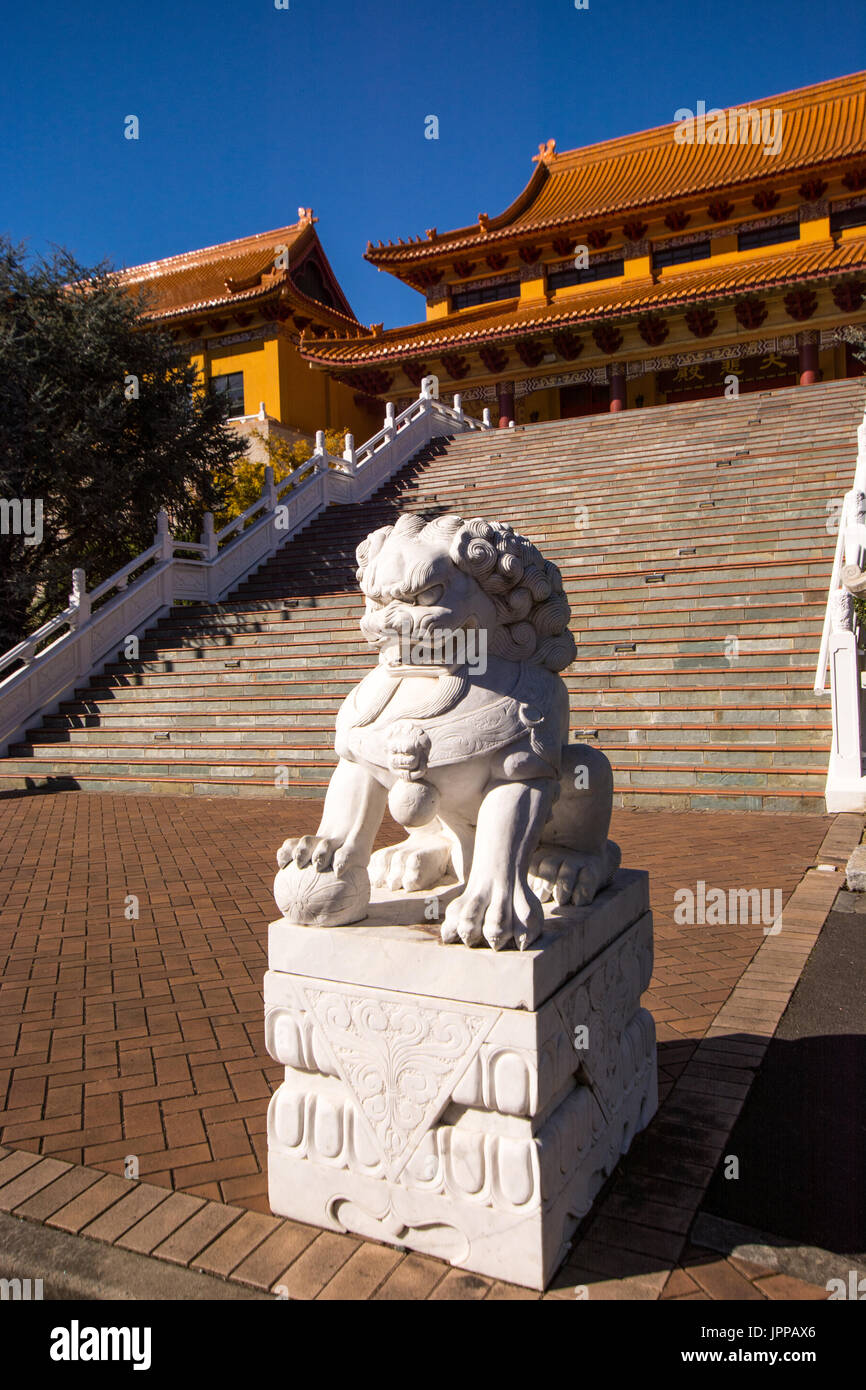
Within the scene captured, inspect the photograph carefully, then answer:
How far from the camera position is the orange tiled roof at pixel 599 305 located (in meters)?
18.2

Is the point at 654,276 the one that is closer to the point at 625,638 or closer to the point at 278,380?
the point at 278,380

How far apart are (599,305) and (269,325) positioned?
38.0 ft

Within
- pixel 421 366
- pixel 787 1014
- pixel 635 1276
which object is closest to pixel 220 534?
pixel 421 366

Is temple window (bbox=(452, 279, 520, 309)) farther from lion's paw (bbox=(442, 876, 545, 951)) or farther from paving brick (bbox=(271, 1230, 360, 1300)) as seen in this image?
paving brick (bbox=(271, 1230, 360, 1300))

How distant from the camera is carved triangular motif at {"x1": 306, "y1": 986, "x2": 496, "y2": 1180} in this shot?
1.97 meters

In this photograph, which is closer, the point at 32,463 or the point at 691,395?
the point at 32,463

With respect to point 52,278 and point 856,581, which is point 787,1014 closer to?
point 856,581

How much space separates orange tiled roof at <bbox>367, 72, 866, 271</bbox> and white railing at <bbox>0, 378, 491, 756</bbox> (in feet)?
26.6

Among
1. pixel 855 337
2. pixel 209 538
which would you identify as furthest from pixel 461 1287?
pixel 855 337

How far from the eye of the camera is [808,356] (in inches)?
780

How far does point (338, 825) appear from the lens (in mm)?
2252

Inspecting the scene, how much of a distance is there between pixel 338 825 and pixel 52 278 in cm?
1558

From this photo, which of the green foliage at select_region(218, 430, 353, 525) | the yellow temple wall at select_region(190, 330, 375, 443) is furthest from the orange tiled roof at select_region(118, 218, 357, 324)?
the green foliage at select_region(218, 430, 353, 525)
